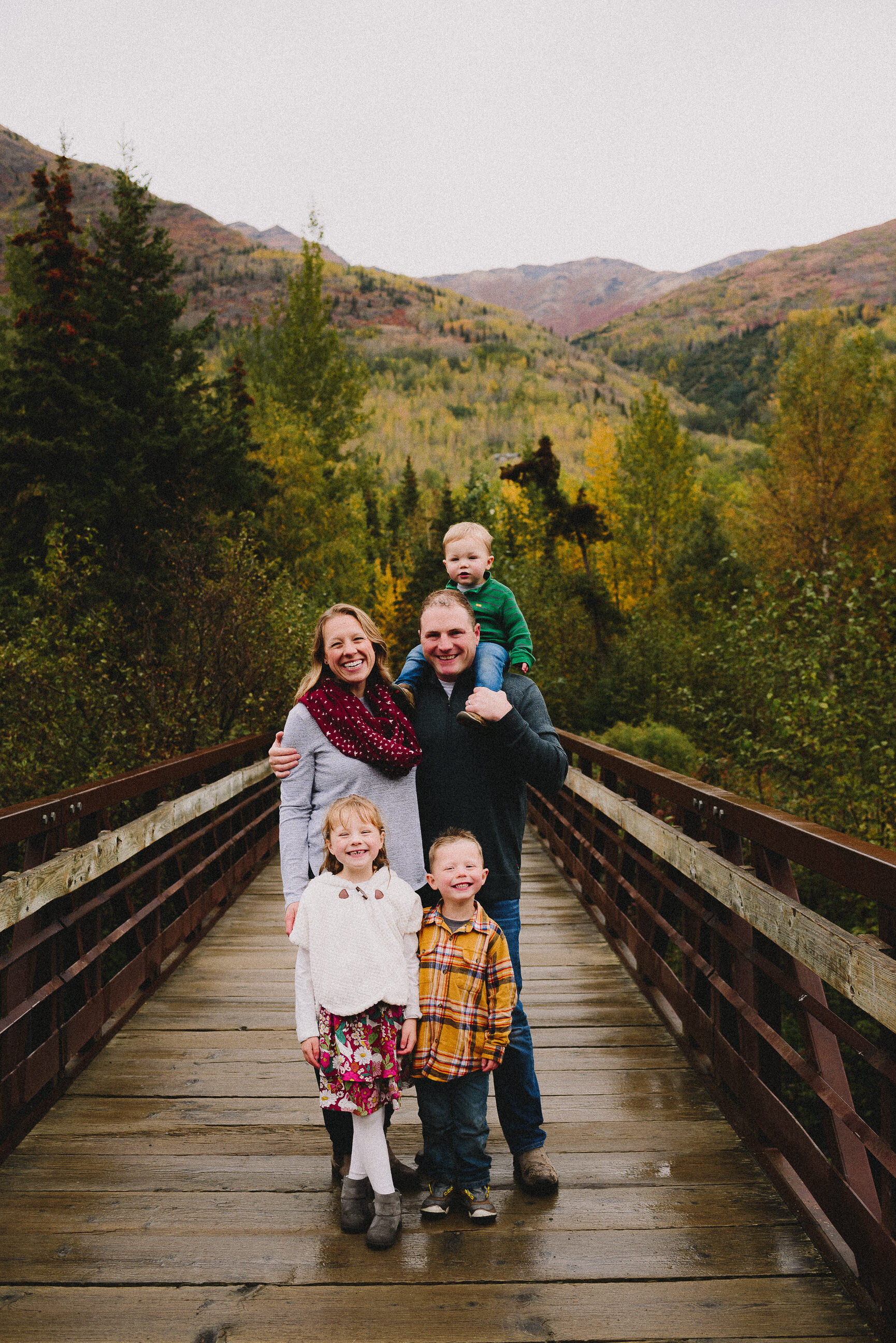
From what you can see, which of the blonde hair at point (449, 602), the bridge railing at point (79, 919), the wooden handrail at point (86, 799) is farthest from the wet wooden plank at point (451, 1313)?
the blonde hair at point (449, 602)

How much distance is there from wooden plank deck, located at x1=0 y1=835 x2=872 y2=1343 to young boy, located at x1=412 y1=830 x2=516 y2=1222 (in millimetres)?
136

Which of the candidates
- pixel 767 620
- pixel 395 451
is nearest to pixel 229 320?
pixel 395 451

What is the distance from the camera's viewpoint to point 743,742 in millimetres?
10711

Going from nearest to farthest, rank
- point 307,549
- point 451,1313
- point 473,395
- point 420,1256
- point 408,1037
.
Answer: point 451,1313, point 420,1256, point 408,1037, point 307,549, point 473,395

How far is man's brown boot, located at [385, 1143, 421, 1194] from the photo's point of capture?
9.11ft

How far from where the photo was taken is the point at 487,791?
280 cm

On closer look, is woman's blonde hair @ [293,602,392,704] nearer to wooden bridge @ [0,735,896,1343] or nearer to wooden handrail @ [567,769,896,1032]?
wooden bridge @ [0,735,896,1343]

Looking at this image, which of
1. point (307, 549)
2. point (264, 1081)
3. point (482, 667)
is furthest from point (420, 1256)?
point (307, 549)

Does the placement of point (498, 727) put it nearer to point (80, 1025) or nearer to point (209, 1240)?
point (209, 1240)

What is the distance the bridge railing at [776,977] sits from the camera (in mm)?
2047

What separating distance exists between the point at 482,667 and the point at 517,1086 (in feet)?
4.26

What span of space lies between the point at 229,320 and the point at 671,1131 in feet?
660

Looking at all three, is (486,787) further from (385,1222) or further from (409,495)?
(409,495)

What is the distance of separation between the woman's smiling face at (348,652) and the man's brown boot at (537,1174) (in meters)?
1.54
